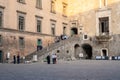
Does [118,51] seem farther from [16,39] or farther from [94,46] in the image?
[16,39]

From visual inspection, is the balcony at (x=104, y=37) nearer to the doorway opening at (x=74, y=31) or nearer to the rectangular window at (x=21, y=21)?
the doorway opening at (x=74, y=31)

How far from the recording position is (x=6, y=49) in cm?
3847

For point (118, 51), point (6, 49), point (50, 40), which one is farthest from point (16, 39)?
point (118, 51)

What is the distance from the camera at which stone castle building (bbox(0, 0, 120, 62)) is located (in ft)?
130

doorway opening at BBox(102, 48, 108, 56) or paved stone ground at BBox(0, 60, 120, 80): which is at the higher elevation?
doorway opening at BBox(102, 48, 108, 56)

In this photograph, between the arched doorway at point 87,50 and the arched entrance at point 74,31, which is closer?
the arched doorway at point 87,50

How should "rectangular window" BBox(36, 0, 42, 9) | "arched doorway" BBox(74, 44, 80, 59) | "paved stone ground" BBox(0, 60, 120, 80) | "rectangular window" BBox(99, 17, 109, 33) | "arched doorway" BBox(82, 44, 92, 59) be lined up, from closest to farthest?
"paved stone ground" BBox(0, 60, 120, 80) → "rectangular window" BBox(36, 0, 42, 9) → "rectangular window" BBox(99, 17, 109, 33) → "arched doorway" BBox(74, 44, 80, 59) → "arched doorway" BBox(82, 44, 92, 59)

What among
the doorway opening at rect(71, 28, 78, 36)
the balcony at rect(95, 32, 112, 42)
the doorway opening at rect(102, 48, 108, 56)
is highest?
the doorway opening at rect(71, 28, 78, 36)

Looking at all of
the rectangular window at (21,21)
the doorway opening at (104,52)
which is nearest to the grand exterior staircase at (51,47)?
the rectangular window at (21,21)

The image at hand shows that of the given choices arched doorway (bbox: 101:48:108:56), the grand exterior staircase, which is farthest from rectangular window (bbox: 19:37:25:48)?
arched doorway (bbox: 101:48:108:56)

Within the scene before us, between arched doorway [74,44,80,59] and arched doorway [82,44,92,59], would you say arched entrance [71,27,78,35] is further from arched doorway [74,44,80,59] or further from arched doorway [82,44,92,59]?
arched doorway [74,44,80,59]

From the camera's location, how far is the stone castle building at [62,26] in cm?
3956

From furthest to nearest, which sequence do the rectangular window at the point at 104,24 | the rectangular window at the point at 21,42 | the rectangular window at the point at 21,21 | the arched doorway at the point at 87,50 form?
the arched doorway at the point at 87,50 < the rectangular window at the point at 104,24 < the rectangular window at the point at 21,21 < the rectangular window at the point at 21,42

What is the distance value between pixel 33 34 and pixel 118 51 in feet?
45.6
